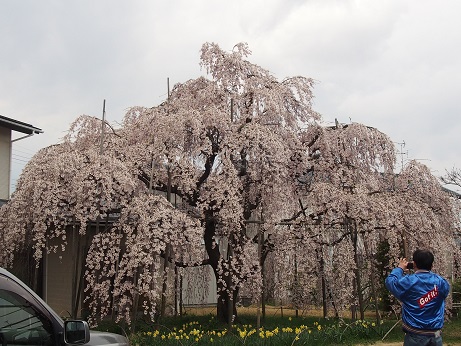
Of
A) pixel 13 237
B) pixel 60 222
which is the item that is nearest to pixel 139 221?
pixel 60 222

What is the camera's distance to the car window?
2949 millimetres

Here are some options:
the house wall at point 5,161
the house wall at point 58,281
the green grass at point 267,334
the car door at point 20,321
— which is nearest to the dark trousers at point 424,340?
the car door at point 20,321

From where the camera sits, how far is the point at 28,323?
311cm

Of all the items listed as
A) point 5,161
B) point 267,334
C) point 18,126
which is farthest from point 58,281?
point 267,334

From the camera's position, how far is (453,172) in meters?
15.1

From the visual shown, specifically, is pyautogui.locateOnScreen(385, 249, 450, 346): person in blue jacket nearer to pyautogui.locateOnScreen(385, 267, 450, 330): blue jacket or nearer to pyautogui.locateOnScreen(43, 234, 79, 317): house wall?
pyautogui.locateOnScreen(385, 267, 450, 330): blue jacket

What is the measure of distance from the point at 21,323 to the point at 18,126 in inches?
485

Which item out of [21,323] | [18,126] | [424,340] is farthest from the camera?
[18,126]

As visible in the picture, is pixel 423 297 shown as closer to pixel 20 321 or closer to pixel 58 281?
pixel 20 321

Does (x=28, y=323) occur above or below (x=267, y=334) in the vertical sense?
above

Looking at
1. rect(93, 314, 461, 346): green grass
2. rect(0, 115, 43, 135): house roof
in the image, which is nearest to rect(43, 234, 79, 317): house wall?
rect(93, 314, 461, 346): green grass

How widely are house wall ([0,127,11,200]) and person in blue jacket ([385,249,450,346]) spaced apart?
1254 centimetres

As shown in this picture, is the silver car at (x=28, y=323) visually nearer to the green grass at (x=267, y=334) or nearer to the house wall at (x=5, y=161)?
the green grass at (x=267, y=334)

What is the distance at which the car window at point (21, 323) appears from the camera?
2949 millimetres
